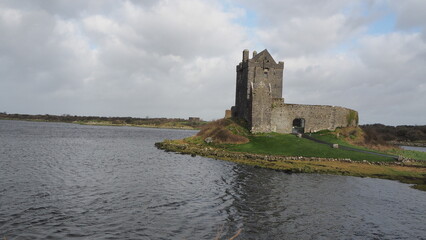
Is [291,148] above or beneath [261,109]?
beneath

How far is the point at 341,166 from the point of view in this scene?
30828 mm

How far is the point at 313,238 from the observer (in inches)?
538

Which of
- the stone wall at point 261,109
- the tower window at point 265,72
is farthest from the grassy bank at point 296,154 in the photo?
the tower window at point 265,72

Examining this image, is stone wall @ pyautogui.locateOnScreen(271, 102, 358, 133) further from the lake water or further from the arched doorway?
the lake water

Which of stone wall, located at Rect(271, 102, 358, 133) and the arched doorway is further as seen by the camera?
the arched doorway

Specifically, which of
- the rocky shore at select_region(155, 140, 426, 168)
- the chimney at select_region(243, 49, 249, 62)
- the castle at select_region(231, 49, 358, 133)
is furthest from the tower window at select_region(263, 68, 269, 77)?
the rocky shore at select_region(155, 140, 426, 168)

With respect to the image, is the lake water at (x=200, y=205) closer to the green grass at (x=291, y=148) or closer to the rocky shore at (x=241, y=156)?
the rocky shore at (x=241, y=156)

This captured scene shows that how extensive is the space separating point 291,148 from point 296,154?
80.3 inches

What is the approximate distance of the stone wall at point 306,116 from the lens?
47312 millimetres

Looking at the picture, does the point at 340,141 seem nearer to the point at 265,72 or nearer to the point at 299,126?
the point at 299,126

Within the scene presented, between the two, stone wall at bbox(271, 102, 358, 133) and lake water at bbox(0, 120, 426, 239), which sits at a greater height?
stone wall at bbox(271, 102, 358, 133)

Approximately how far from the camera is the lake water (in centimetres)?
1405

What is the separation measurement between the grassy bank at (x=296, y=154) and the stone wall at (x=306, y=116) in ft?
7.66

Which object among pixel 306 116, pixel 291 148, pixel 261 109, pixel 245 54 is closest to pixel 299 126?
pixel 306 116
